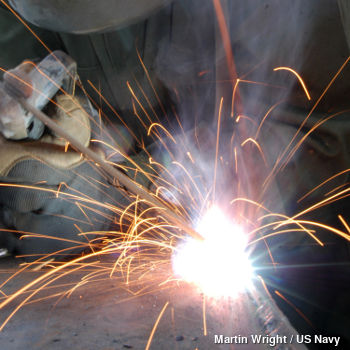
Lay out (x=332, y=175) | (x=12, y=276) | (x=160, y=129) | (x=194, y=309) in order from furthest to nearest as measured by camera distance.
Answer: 1. (x=160, y=129)
2. (x=332, y=175)
3. (x=12, y=276)
4. (x=194, y=309)

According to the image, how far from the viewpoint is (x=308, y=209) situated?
5.14 ft

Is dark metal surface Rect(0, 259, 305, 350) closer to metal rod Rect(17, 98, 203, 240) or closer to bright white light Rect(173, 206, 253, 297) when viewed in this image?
bright white light Rect(173, 206, 253, 297)

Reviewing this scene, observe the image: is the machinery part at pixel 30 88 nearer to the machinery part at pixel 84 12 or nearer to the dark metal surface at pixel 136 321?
the machinery part at pixel 84 12

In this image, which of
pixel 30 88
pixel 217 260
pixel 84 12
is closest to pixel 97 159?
pixel 30 88

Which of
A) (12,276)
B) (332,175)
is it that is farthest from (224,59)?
(12,276)

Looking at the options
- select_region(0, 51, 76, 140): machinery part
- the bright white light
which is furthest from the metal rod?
the bright white light

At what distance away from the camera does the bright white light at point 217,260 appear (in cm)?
117

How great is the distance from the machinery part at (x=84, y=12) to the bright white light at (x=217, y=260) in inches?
39.9

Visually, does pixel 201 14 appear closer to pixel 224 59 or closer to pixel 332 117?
pixel 224 59

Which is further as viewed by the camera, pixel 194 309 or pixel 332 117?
pixel 332 117

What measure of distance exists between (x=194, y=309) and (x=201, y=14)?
1442 millimetres

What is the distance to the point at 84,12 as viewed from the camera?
113 centimetres

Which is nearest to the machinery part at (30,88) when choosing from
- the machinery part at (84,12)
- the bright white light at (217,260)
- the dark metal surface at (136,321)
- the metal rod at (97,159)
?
the metal rod at (97,159)

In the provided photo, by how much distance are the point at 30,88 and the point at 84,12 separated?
374 millimetres
